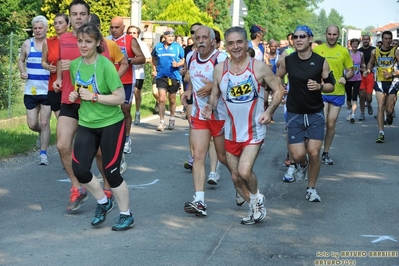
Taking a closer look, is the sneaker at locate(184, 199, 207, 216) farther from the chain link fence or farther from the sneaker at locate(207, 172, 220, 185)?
the chain link fence

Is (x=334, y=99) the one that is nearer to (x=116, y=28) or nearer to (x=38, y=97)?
(x=116, y=28)

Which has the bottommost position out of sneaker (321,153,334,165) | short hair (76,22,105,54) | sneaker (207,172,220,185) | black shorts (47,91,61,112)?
sneaker (321,153,334,165)

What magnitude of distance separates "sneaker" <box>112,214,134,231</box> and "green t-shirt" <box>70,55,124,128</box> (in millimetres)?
871

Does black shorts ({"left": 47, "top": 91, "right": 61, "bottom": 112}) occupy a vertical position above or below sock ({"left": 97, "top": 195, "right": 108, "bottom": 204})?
above

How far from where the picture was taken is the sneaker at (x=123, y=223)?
773 centimetres

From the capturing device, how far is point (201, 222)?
8234 millimetres

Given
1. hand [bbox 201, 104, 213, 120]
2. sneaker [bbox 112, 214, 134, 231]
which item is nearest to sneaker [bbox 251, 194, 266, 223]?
hand [bbox 201, 104, 213, 120]

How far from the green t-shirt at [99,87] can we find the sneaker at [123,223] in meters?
0.87

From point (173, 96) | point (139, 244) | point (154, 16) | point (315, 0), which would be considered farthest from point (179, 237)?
point (315, 0)

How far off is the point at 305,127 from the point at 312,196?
2.59 ft

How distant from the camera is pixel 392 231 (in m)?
7.95

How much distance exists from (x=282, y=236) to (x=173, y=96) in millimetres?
10430

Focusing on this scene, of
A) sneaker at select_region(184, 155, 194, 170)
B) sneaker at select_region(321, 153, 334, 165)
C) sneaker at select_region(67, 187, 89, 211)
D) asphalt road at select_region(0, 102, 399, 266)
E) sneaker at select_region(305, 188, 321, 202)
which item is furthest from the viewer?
sneaker at select_region(321, 153, 334, 165)

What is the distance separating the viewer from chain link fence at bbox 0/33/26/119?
54.7ft
